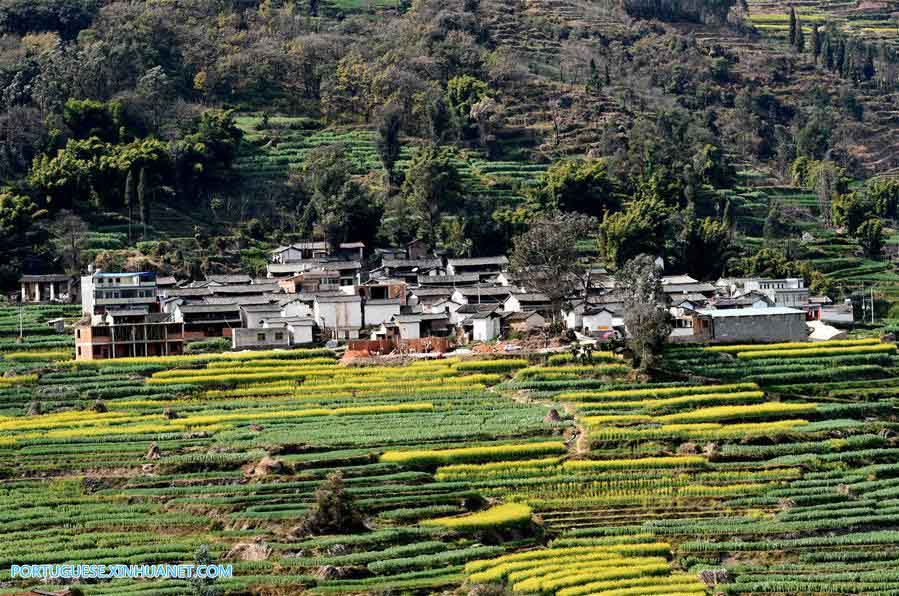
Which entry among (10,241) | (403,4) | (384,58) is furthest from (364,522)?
(403,4)

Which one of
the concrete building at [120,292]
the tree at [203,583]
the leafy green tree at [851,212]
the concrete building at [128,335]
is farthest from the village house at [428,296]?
the tree at [203,583]

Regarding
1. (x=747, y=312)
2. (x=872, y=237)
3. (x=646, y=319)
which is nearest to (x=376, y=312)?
(x=646, y=319)

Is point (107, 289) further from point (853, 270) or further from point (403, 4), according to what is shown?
point (403, 4)

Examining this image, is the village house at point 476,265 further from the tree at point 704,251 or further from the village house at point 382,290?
the tree at point 704,251

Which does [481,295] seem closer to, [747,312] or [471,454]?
[747,312]

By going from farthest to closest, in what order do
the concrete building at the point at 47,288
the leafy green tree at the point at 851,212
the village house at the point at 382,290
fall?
the leafy green tree at the point at 851,212 < the concrete building at the point at 47,288 < the village house at the point at 382,290
